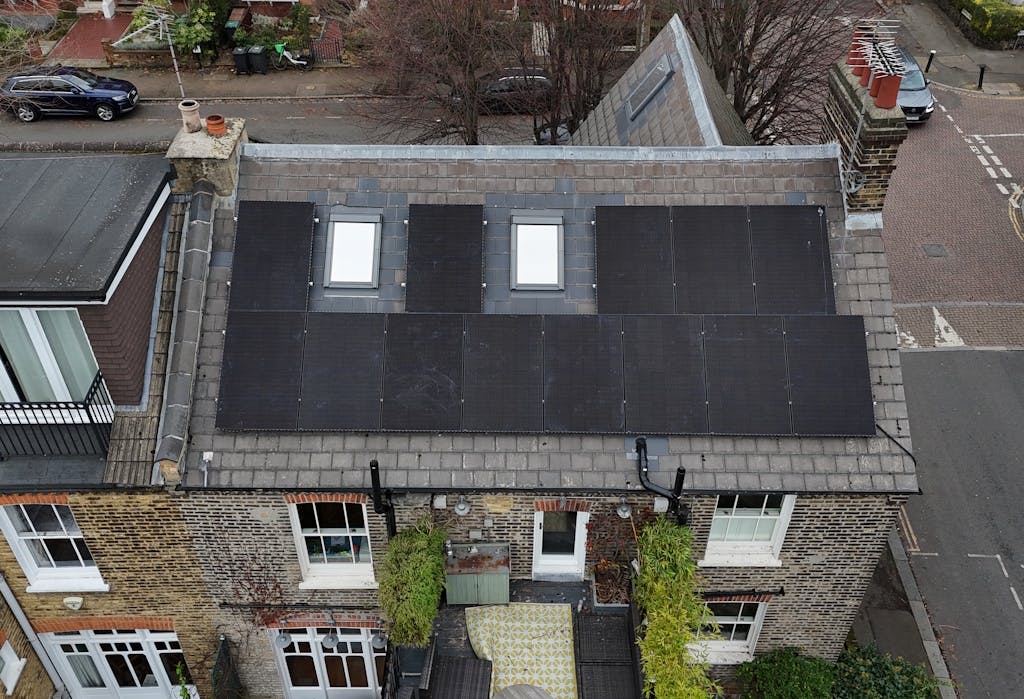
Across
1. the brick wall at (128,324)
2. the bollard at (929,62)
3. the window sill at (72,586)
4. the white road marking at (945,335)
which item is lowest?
the white road marking at (945,335)

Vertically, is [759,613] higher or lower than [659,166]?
lower

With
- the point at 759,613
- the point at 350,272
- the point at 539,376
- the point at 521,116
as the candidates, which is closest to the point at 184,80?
the point at 521,116

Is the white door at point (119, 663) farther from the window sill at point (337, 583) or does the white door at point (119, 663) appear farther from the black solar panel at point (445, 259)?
the black solar panel at point (445, 259)

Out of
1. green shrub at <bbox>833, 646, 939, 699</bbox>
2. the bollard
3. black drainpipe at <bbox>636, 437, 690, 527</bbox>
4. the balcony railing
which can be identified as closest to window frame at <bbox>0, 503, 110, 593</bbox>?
the balcony railing

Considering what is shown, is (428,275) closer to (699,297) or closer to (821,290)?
(699,297)

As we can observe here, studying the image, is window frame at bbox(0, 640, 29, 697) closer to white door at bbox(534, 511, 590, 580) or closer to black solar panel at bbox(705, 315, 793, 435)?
white door at bbox(534, 511, 590, 580)

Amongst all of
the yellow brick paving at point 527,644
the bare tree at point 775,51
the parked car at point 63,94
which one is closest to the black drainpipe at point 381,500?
the yellow brick paving at point 527,644

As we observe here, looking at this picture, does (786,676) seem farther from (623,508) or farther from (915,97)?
(915,97)
